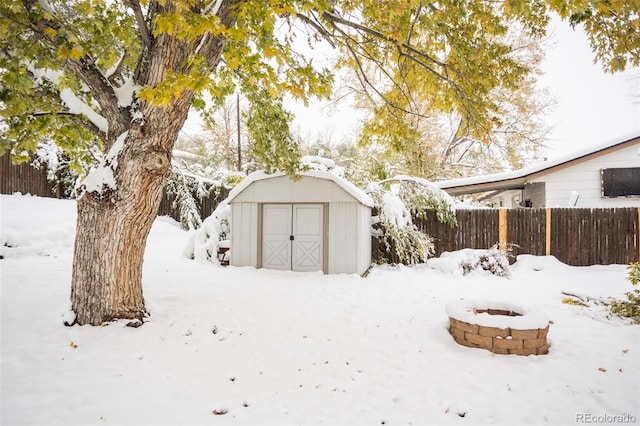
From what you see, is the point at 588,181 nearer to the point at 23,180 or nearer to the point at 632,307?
the point at 632,307

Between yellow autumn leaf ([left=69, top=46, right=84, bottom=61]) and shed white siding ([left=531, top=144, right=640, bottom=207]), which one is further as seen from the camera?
shed white siding ([left=531, top=144, right=640, bottom=207])

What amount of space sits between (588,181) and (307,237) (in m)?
8.98

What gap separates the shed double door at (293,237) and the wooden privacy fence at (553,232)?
3.56m

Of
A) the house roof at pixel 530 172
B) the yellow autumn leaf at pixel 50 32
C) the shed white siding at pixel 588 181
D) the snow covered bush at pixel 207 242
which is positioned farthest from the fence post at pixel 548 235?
the yellow autumn leaf at pixel 50 32

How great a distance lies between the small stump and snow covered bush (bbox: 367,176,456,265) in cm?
512

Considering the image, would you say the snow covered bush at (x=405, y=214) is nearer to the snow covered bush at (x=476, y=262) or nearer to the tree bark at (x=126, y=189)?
the snow covered bush at (x=476, y=262)

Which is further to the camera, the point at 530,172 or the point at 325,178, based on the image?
the point at 530,172

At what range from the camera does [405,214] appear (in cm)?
941

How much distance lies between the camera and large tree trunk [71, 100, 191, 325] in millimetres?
3947

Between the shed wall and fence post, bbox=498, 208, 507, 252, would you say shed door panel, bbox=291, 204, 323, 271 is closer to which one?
the shed wall

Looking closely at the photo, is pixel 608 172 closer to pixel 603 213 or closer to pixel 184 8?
pixel 603 213

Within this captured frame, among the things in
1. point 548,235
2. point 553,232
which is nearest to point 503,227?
point 548,235

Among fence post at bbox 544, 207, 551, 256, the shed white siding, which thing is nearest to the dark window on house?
the shed white siding

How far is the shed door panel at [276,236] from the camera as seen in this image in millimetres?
8570
